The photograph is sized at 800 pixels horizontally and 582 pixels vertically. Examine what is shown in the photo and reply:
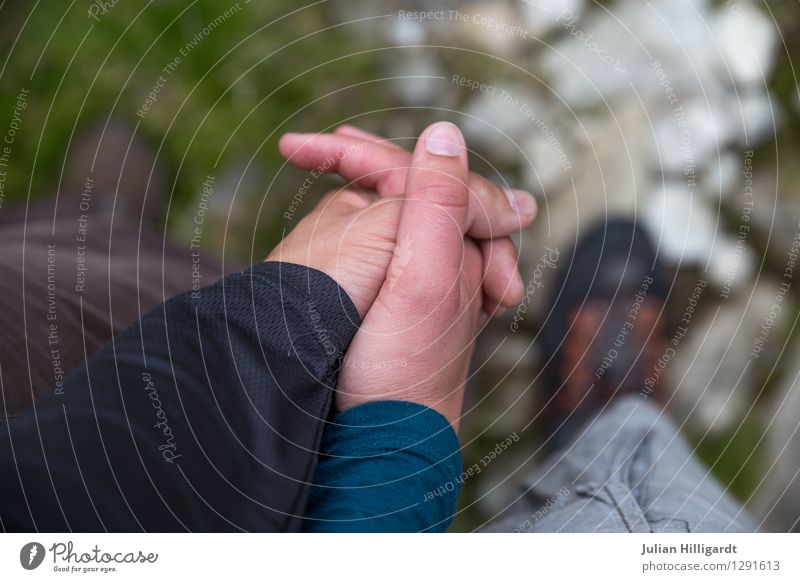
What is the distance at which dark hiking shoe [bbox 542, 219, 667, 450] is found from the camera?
731 millimetres

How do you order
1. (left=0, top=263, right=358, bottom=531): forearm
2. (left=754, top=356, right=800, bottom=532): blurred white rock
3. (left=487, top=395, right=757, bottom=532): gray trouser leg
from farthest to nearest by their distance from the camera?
(left=754, top=356, right=800, bottom=532): blurred white rock → (left=487, top=395, right=757, bottom=532): gray trouser leg → (left=0, top=263, right=358, bottom=531): forearm

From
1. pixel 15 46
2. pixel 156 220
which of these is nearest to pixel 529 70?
pixel 156 220

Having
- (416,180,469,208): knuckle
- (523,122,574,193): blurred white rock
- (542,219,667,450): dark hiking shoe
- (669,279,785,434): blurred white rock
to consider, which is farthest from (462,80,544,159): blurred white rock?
(416,180,469,208): knuckle

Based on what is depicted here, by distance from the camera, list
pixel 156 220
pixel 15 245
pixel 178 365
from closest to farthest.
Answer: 1. pixel 178 365
2. pixel 15 245
3. pixel 156 220

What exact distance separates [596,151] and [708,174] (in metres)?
0.11

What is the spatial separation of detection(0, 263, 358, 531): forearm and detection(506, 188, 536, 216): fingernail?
155 millimetres

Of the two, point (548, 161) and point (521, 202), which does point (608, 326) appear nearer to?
point (548, 161)

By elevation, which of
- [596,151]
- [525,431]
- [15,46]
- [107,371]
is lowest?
[525,431]

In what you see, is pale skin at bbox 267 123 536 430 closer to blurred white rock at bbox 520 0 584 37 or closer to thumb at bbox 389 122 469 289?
thumb at bbox 389 122 469 289

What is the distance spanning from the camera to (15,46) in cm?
76

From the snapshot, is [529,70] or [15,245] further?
[529,70]

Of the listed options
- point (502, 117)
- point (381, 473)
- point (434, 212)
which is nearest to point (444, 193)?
point (434, 212)

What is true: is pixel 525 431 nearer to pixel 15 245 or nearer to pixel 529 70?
pixel 529 70
